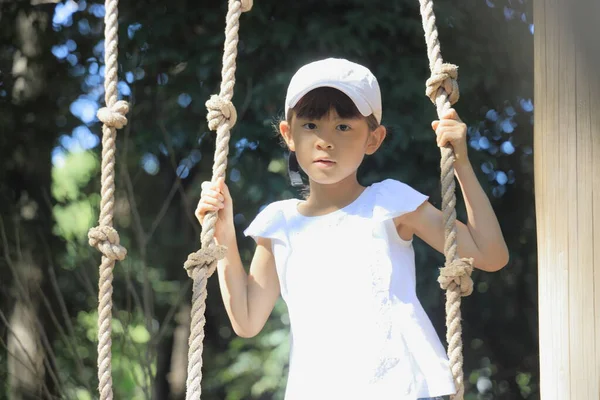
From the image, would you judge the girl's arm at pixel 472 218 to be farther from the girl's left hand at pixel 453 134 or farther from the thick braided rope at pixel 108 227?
the thick braided rope at pixel 108 227

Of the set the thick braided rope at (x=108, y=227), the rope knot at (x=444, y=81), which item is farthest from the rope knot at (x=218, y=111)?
the rope knot at (x=444, y=81)

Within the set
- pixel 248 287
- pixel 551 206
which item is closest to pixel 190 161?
pixel 248 287

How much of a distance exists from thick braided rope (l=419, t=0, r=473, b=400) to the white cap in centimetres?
11

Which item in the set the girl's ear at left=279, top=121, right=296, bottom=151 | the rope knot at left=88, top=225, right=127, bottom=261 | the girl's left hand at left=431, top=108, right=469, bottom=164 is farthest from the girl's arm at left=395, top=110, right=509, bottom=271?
the rope knot at left=88, top=225, right=127, bottom=261

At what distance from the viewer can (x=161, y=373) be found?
3.29m

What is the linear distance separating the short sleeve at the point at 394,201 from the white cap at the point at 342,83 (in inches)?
5.5

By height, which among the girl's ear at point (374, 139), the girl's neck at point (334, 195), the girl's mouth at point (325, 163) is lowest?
the girl's neck at point (334, 195)

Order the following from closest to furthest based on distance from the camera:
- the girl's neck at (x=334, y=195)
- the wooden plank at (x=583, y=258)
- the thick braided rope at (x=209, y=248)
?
1. the wooden plank at (x=583, y=258)
2. the thick braided rope at (x=209, y=248)
3. the girl's neck at (x=334, y=195)

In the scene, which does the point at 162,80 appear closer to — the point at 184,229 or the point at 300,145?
the point at 184,229

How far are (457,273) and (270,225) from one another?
37cm

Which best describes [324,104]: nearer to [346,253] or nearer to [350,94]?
[350,94]

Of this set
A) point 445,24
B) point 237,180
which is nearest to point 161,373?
point 237,180

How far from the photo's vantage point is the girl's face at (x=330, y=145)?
1606mm

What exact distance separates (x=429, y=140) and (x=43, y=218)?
4.93 ft
